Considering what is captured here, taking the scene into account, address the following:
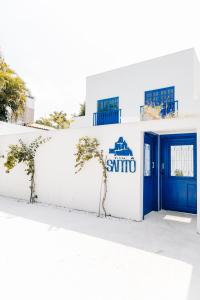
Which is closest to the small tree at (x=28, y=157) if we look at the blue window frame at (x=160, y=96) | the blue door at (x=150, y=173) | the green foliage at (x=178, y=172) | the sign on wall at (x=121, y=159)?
the sign on wall at (x=121, y=159)

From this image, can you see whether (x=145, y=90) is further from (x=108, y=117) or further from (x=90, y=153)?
(x=90, y=153)

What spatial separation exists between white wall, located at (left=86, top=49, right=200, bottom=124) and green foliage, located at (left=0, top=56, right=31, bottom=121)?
183 inches

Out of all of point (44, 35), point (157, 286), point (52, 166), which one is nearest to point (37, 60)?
point (44, 35)

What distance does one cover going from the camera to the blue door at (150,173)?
6.95 meters

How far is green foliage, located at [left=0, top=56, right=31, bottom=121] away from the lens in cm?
1370

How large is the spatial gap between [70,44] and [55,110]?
975 inches

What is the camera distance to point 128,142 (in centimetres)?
673

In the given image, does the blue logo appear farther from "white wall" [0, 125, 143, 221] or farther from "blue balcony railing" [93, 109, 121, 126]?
"blue balcony railing" [93, 109, 121, 126]

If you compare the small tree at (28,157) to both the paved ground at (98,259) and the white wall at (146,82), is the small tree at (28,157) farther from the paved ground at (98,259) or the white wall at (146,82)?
the white wall at (146,82)

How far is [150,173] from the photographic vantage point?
738 cm

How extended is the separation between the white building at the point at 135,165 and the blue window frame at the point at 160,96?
0.32m

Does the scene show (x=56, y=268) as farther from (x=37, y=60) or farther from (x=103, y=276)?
(x=37, y=60)

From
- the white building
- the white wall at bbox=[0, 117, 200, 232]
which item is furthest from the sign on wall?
the white wall at bbox=[0, 117, 200, 232]

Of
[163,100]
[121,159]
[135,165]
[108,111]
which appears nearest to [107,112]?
[108,111]
